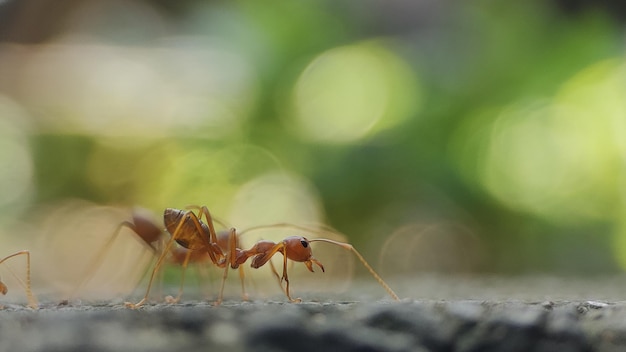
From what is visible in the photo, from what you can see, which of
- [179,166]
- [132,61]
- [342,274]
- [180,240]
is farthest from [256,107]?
[180,240]

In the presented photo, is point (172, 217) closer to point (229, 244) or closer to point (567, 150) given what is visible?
point (229, 244)

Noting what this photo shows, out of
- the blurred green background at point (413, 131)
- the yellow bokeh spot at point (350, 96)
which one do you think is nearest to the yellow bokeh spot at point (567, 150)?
the blurred green background at point (413, 131)

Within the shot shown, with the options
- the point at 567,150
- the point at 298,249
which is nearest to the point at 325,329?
the point at 298,249

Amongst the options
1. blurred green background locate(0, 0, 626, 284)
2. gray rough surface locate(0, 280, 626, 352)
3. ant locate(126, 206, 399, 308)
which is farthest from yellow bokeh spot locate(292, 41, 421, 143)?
gray rough surface locate(0, 280, 626, 352)

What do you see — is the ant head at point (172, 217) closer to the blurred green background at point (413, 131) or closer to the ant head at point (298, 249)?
the ant head at point (298, 249)

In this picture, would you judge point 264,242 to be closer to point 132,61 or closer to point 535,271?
point 535,271

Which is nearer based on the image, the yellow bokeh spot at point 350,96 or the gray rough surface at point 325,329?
the gray rough surface at point 325,329

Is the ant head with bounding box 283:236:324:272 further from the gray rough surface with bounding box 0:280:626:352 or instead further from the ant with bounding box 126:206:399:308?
the gray rough surface with bounding box 0:280:626:352
